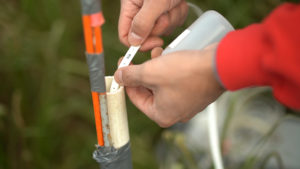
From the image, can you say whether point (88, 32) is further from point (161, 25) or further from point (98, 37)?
point (161, 25)

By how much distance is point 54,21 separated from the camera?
114 cm

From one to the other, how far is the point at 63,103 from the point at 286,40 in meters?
0.84

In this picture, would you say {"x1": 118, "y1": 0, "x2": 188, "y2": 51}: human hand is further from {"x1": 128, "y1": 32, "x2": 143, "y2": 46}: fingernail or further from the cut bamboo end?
the cut bamboo end

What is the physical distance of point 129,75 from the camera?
57 cm

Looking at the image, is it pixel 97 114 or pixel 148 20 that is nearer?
pixel 97 114

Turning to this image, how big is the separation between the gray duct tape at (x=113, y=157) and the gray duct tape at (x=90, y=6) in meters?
0.22

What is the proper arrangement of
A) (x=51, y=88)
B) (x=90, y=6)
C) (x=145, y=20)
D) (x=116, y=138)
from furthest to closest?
(x=51, y=88) < (x=145, y=20) < (x=116, y=138) < (x=90, y=6)

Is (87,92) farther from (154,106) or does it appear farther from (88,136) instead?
(154,106)

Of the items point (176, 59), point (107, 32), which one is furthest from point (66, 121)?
point (176, 59)

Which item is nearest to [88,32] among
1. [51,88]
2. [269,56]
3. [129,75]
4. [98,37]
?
[98,37]

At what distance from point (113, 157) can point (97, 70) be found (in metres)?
0.15

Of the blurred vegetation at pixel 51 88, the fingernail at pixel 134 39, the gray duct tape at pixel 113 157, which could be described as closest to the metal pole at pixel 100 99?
the gray duct tape at pixel 113 157

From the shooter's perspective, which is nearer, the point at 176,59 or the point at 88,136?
the point at 176,59

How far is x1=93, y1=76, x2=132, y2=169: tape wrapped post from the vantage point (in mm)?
532
